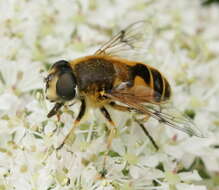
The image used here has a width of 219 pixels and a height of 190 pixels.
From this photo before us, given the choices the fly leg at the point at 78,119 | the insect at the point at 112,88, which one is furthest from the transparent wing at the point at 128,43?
the fly leg at the point at 78,119

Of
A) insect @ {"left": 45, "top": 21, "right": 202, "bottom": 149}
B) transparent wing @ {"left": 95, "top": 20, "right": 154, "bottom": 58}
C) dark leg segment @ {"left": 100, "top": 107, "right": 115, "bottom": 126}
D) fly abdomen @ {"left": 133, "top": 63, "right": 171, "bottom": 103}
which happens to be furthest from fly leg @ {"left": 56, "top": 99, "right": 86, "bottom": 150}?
transparent wing @ {"left": 95, "top": 20, "right": 154, "bottom": 58}

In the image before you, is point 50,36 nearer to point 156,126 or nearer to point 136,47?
point 136,47

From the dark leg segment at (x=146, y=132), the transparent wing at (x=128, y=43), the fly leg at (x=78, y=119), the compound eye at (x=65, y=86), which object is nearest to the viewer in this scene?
the compound eye at (x=65, y=86)

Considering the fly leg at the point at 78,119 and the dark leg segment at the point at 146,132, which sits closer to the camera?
the fly leg at the point at 78,119

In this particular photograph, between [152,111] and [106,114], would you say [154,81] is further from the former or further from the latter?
[106,114]

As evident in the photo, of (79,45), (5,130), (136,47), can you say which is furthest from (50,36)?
(5,130)

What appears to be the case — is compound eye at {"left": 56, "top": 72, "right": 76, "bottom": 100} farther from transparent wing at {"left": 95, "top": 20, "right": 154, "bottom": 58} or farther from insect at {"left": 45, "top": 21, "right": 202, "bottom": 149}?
transparent wing at {"left": 95, "top": 20, "right": 154, "bottom": 58}

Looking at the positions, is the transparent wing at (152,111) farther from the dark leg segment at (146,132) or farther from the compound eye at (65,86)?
the dark leg segment at (146,132)
